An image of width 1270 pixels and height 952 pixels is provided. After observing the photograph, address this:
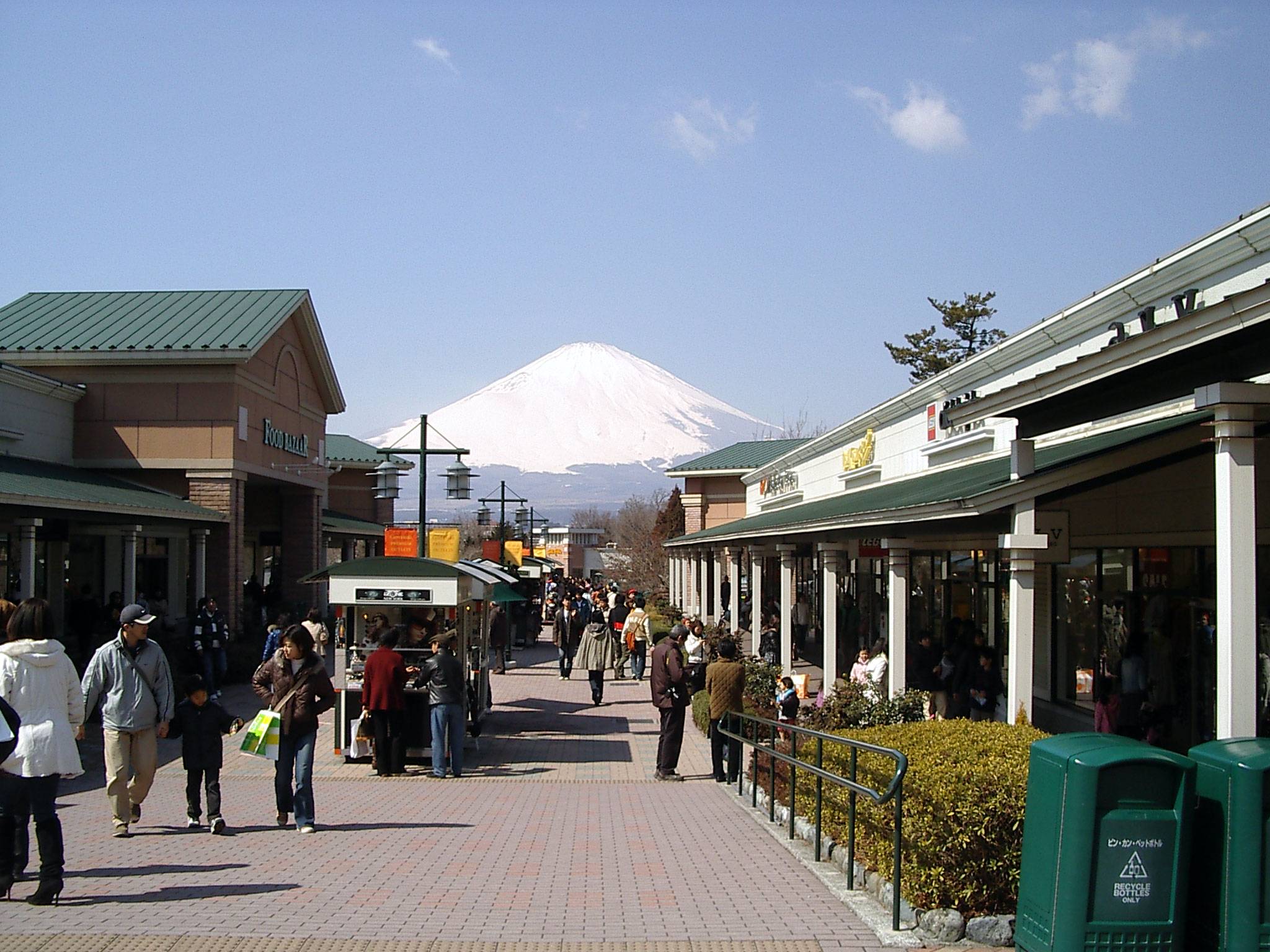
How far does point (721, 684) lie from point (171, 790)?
572 centimetres

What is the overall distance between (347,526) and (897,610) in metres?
30.3

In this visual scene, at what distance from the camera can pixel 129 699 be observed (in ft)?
30.2

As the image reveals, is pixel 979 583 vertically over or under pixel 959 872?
over

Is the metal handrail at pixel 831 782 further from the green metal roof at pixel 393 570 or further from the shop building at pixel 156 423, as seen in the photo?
the shop building at pixel 156 423

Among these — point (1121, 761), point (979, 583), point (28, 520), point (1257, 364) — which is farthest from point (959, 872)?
point (28, 520)

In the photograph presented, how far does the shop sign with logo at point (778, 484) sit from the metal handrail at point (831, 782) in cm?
2269

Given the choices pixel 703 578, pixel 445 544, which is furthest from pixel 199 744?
pixel 703 578

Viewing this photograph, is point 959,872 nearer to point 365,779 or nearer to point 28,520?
point 365,779

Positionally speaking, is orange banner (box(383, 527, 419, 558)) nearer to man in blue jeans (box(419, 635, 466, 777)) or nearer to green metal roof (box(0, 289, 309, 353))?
green metal roof (box(0, 289, 309, 353))

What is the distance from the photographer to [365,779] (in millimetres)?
13500

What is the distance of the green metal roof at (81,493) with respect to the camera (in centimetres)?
1822

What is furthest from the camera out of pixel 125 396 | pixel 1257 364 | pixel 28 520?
pixel 125 396

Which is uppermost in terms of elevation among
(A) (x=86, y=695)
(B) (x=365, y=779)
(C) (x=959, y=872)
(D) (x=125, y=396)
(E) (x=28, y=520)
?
(D) (x=125, y=396)

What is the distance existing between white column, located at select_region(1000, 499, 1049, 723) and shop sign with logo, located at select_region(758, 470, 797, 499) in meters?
24.4
